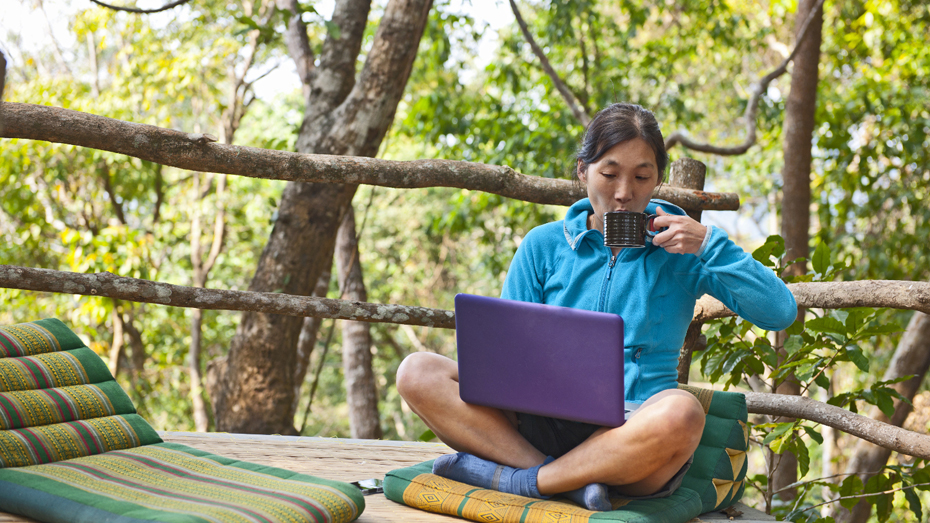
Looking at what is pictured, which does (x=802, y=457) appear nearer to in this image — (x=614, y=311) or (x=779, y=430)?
(x=779, y=430)

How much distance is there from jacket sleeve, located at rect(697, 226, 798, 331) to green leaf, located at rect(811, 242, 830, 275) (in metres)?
0.64

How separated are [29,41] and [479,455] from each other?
9.14m

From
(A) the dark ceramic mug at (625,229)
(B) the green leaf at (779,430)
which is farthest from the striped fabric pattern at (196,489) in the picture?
(B) the green leaf at (779,430)

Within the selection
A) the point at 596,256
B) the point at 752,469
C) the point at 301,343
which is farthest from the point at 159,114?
the point at 752,469

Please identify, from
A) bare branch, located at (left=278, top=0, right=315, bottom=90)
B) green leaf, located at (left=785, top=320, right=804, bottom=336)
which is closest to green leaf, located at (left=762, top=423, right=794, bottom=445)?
green leaf, located at (left=785, top=320, right=804, bottom=336)

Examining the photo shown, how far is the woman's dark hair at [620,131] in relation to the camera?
5.20ft

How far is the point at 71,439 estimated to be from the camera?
163 centimetres

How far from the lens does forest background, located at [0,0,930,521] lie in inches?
186

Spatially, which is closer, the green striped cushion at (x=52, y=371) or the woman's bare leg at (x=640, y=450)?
the woman's bare leg at (x=640, y=450)

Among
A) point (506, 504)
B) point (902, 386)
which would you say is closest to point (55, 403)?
point (506, 504)

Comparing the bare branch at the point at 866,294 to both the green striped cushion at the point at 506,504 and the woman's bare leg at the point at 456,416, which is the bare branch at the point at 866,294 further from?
the woman's bare leg at the point at 456,416

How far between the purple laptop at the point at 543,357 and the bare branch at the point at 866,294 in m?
0.79

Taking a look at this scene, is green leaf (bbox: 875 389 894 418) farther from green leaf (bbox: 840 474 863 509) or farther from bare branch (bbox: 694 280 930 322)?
bare branch (bbox: 694 280 930 322)

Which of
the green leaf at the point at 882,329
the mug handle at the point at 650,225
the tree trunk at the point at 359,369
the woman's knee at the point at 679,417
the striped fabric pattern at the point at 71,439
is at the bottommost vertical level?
the tree trunk at the point at 359,369
